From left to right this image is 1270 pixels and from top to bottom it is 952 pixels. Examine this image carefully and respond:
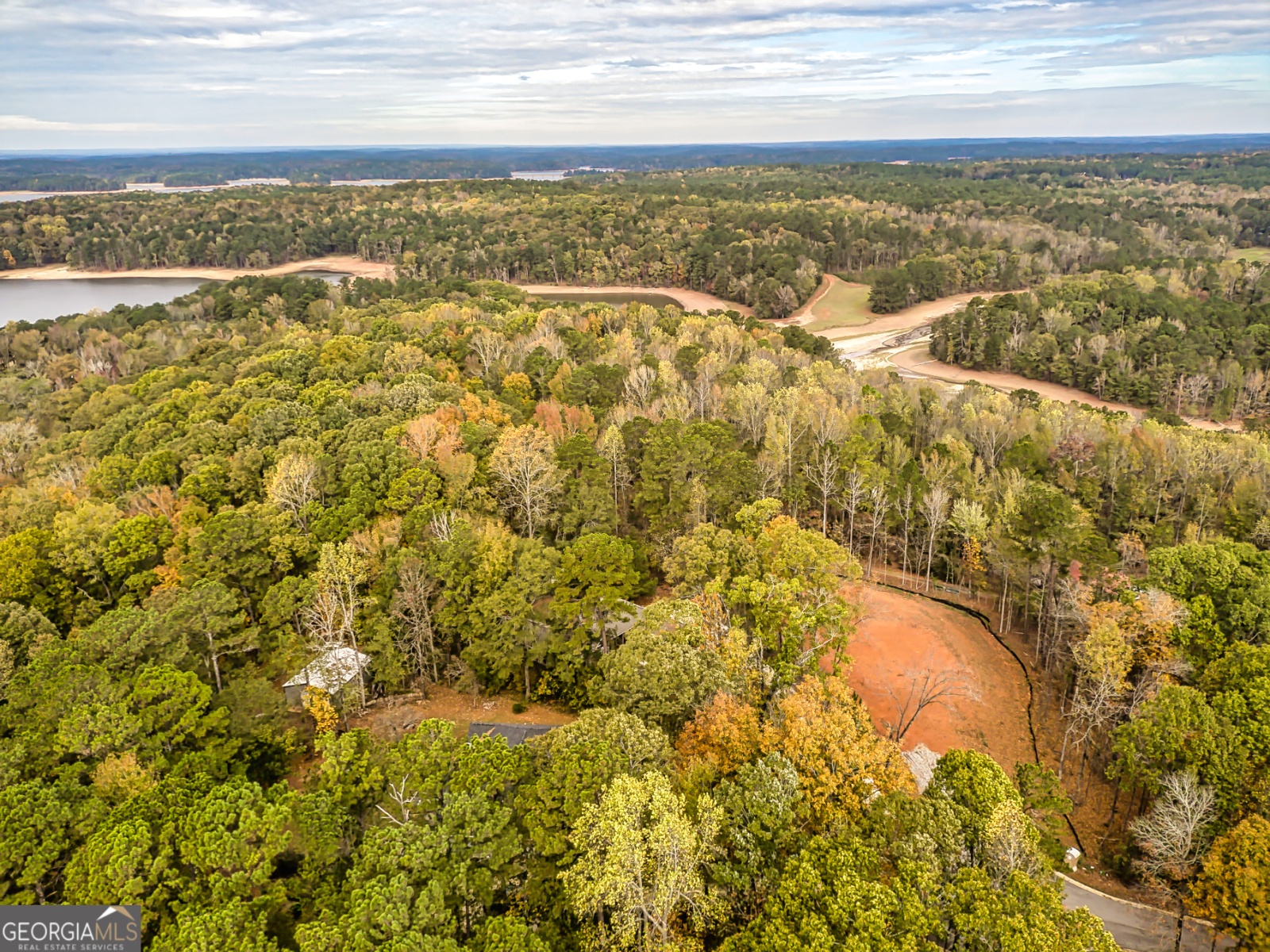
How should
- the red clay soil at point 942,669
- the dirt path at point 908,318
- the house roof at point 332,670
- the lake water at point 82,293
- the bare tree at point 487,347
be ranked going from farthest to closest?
the lake water at point 82,293 < the dirt path at point 908,318 < the bare tree at point 487,347 < the red clay soil at point 942,669 < the house roof at point 332,670

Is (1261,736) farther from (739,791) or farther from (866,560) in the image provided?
(866,560)

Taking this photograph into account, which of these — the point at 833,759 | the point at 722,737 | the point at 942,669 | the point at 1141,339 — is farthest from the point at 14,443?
the point at 1141,339

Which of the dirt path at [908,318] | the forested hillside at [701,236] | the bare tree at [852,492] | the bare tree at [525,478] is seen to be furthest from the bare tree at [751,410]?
the forested hillside at [701,236]

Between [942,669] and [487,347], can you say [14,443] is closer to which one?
[487,347]

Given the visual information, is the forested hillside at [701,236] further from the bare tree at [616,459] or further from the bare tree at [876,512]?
the bare tree at [616,459]

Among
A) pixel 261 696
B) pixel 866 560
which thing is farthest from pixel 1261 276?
pixel 261 696

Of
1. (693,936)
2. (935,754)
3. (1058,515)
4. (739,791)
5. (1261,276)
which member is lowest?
(935,754)
